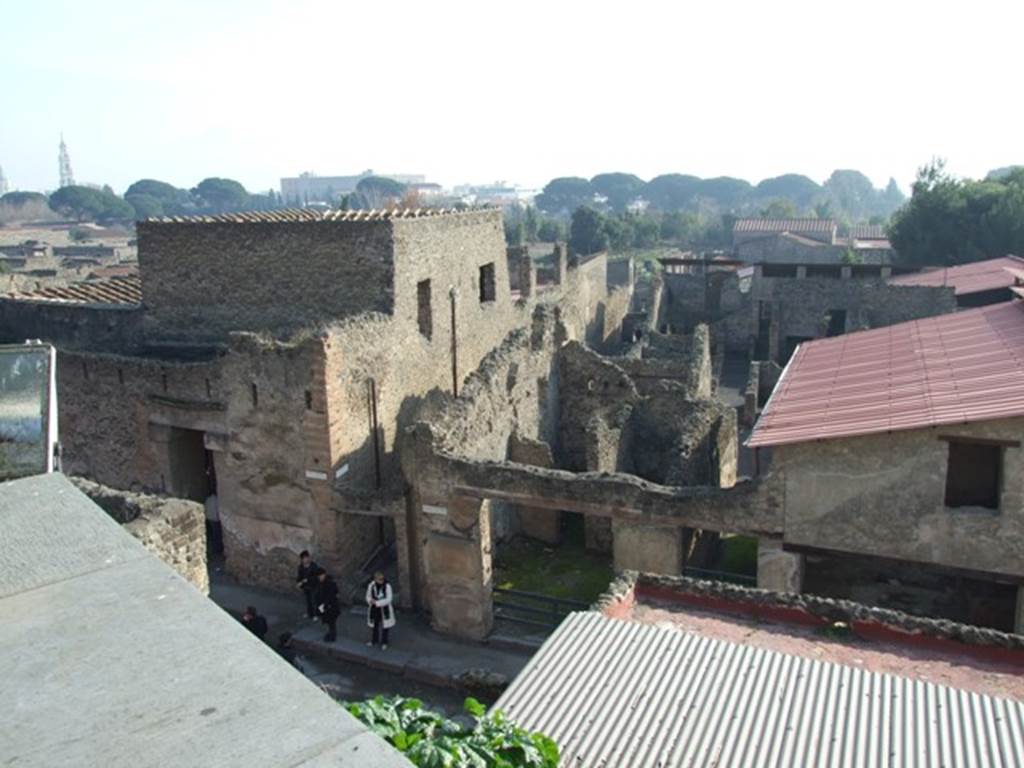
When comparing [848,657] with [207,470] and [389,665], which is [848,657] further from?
[207,470]

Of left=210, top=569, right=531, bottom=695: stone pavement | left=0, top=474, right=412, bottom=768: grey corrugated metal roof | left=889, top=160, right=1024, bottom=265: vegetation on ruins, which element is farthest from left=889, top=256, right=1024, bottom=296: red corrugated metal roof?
left=0, top=474, right=412, bottom=768: grey corrugated metal roof

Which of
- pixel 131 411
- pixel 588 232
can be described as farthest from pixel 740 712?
pixel 588 232

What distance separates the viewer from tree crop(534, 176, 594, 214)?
193625 millimetres

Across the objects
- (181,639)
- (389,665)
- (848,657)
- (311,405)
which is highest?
(181,639)

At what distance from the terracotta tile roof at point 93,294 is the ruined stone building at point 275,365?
173 millimetres

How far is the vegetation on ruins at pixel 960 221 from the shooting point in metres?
44.3

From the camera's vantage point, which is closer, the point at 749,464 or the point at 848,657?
the point at 848,657

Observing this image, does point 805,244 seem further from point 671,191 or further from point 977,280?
point 671,191

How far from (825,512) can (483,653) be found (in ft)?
17.5

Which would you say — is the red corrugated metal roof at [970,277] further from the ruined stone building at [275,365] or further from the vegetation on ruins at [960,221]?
the ruined stone building at [275,365]

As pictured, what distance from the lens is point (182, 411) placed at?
15.9 metres

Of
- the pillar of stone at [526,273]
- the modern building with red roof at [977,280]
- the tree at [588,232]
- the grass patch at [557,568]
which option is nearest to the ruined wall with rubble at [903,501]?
the grass patch at [557,568]

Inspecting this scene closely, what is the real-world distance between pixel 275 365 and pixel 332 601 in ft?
12.6

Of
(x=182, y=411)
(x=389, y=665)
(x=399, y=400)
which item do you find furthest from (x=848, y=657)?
(x=182, y=411)
